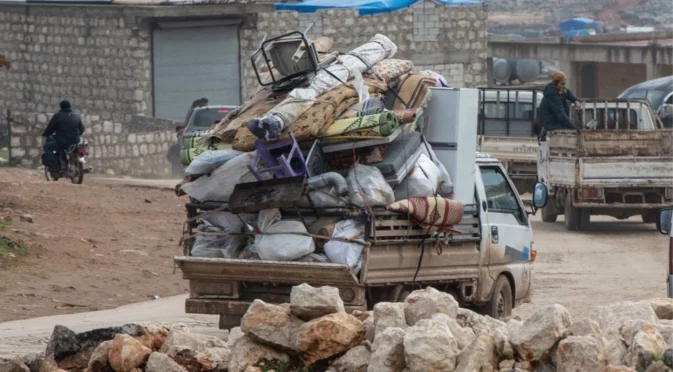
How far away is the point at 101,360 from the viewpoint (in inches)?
369

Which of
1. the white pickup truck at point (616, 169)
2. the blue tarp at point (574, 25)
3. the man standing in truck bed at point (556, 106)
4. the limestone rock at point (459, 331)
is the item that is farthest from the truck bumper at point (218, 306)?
the blue tarp at point (574, 25)

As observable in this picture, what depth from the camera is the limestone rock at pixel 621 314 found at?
28.2 ft

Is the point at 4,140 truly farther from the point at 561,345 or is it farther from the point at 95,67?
the point at 561,345

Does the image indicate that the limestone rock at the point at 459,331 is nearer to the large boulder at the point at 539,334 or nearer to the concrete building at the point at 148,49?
the large boulder at the point at 539,334

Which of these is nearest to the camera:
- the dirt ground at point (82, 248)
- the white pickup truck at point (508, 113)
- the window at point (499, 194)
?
the window at point (499, 194)

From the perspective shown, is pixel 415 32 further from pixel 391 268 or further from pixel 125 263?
pixel 391 268

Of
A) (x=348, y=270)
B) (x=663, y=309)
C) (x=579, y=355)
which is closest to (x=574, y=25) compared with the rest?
(x=348, y=270)

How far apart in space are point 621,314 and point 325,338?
71.0 inches

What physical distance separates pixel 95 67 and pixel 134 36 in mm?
1335

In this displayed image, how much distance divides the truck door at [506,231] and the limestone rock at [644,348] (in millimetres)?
4006

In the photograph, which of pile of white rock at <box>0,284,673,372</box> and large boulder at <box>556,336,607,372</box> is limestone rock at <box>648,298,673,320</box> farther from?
large boulder at <box>556,336,607,372</box>

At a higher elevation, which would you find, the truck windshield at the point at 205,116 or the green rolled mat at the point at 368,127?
the green rolled mat at the point at 368,127

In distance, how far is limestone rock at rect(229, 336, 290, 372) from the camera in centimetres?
889

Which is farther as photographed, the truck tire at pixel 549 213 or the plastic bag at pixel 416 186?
the truck tire at pixel 549 213
